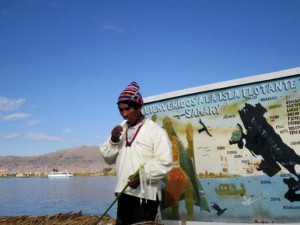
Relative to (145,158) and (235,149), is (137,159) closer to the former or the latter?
(145,158)

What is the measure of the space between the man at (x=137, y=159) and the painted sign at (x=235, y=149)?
1.39m

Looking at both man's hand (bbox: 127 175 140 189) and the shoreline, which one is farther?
the shoreline

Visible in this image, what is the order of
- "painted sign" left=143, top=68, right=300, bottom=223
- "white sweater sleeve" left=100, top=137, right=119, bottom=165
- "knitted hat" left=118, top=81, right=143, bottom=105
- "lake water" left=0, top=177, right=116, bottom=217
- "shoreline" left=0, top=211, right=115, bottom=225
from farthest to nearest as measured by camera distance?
"lake water" left=0, top=177, right=116, bottom=217 → "shoreline" left=0, top=211, right=115, bottom=225 → "painted sign" left=143, top=68, right=300, bottom=223 → "white sweater sleeve" left=100, top=137, right=119, bottom=165 → "knitted hat" left=118, top=81, right=143, bottom=105

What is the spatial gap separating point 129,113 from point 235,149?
162 cm

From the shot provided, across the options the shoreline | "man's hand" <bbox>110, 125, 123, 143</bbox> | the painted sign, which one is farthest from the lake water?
"man's hand" <bbox>110, 125, 123, 143</bbox>

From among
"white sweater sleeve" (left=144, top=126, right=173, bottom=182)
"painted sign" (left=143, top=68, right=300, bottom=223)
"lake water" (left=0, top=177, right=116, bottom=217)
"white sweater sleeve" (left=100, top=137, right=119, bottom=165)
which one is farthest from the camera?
"lake water" (left=0, top=177, right=116, bottom=217)

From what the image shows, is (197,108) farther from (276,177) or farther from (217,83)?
(276,177)

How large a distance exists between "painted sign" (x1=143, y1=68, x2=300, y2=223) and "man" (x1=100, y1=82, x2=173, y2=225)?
1.39 m

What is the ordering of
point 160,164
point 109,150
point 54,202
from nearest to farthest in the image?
point 160,164 < point 109,150 < point 54,202

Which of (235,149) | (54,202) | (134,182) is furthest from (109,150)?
(54,202)

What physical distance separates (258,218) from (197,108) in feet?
4.91

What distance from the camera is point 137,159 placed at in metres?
3.79

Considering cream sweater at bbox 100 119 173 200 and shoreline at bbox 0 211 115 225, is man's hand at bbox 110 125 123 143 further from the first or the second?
shoreline at bbox 0 211 115 225

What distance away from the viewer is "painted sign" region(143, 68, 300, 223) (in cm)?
443
